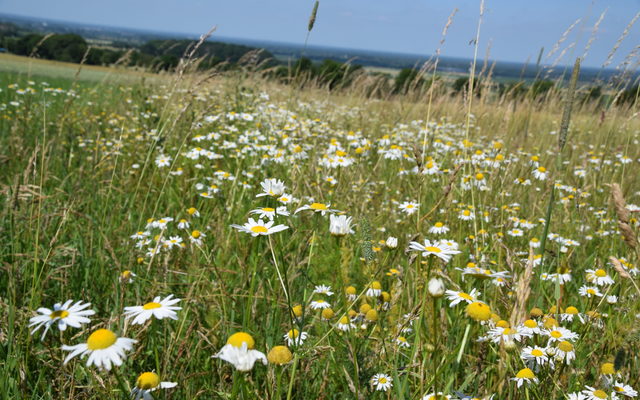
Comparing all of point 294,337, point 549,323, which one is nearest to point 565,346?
point 549,323

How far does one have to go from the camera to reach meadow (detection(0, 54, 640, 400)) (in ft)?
3.28

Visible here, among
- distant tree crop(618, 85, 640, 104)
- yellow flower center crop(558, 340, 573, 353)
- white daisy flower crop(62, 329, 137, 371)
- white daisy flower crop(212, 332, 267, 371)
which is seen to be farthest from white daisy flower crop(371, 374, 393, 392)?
distant tree crop(618, 85, 640, 104)

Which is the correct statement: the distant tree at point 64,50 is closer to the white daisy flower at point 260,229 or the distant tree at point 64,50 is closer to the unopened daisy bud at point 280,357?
the white daisy flower at point 260,229

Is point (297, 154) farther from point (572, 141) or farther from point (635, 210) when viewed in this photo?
point (572, 141)

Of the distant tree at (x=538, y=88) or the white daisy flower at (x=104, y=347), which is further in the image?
the distant tree at (x=538, y=88)

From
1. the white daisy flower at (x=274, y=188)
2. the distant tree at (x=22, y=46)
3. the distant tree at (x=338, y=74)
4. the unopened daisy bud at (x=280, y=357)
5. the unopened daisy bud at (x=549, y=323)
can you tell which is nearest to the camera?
the unopened daisy bud at (x=280, y=357)

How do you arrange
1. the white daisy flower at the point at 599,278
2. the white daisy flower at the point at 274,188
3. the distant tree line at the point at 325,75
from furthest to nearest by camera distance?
the distant tree line at the point at 325,75
the white daisy flower at the point at 599,278
the white daisy flower at the point at 274,188

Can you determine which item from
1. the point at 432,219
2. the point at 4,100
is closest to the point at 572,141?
the point at 432,219

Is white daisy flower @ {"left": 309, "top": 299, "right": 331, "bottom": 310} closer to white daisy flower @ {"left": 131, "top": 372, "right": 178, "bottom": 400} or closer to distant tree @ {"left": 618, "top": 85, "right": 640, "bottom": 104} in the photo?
white daisy flower @ {"left": 131, "top": 372, "right": 178, "bottom": 400}

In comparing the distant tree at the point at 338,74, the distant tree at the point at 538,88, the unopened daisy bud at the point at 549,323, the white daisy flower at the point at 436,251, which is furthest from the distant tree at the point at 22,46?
the unopened daisy bud at the point at 549,323

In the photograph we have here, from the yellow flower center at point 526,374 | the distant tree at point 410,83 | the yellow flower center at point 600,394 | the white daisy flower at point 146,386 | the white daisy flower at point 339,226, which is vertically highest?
the distant tree at point 410,83

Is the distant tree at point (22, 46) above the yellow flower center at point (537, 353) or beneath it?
above

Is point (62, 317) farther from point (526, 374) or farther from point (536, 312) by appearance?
point (536, 312)

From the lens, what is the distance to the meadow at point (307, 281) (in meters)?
1.00
